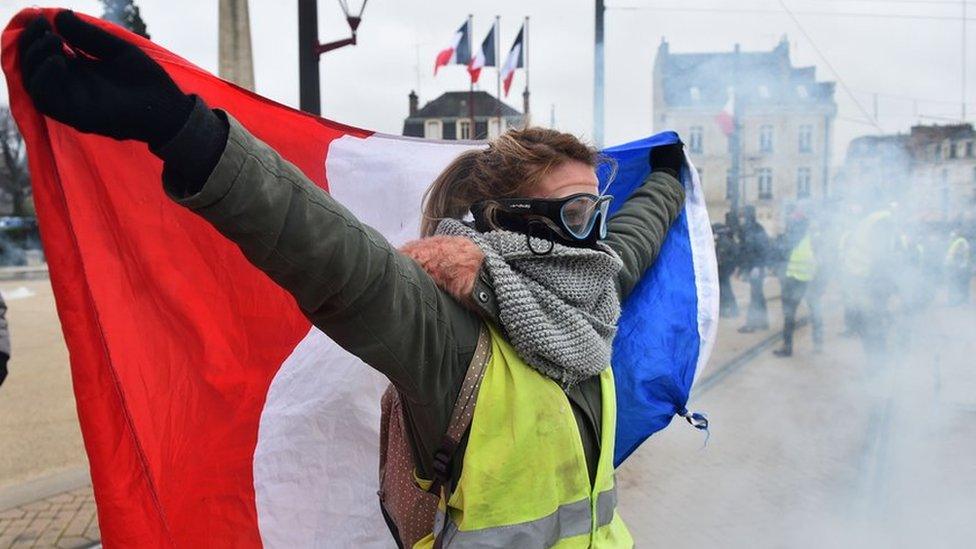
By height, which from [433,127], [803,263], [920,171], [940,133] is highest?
[433,127]

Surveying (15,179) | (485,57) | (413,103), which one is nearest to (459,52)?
(485,57)

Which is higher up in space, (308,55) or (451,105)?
(451,105)

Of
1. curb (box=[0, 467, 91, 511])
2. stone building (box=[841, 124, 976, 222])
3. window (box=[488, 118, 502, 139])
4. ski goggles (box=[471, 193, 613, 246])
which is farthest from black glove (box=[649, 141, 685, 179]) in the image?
stone building (box=[841, 124, 976, 222])

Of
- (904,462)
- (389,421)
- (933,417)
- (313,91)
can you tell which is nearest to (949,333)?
(933,417)

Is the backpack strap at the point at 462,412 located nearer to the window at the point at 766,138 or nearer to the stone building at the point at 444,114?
the window at the point at 766,138

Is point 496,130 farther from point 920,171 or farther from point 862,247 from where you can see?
point 920,171

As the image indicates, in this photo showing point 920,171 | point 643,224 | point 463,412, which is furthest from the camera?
point 920,171

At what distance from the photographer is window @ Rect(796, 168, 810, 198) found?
9584 millimetres

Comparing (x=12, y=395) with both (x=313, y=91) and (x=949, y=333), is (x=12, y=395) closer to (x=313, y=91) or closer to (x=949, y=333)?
(x=313, y=91)

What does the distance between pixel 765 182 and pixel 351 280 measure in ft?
49.3

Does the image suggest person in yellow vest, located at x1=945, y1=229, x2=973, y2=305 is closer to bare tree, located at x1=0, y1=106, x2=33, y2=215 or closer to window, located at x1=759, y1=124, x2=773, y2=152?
window, located at x1=759, y1=124, x2=773, y2=152

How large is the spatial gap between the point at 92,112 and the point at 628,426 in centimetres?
132

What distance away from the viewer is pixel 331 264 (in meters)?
0.95

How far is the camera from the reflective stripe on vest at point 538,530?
3.90 ft
